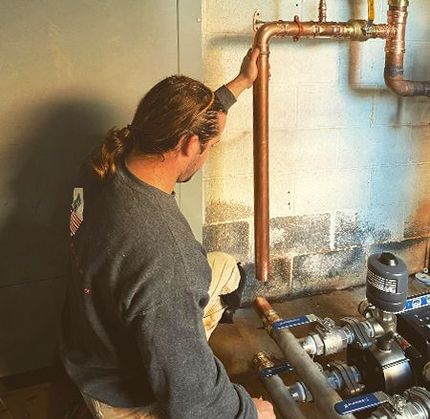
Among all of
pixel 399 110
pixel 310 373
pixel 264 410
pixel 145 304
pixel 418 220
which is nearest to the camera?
pixel 145 304

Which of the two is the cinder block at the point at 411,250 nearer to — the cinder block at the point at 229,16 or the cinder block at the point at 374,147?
the cinder block at the point at 374,147

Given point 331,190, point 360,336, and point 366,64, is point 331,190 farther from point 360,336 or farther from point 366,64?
point 360,336

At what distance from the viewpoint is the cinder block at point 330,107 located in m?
1.84

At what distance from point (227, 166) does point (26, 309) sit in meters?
0.85

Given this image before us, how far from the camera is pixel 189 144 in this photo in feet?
3.46

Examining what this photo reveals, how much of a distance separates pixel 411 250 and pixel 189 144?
5.16ft

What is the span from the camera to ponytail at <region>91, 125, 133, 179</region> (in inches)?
42.2

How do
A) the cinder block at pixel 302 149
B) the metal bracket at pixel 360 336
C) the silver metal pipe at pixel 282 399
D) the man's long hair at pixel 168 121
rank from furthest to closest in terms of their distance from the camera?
the cinder block at pixel 302 149 → the metal bracket at pixel 360 336 → the silver metal pipe at pixel 282 399 → the man's long hair at pixel 168 121

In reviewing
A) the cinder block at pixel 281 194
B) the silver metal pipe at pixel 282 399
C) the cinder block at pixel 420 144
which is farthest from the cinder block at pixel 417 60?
→ the silver metal pipe at pixel 282 399

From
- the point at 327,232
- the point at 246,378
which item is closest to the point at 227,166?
the point at 327,232

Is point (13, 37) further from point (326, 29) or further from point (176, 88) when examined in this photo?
point (326, 29)

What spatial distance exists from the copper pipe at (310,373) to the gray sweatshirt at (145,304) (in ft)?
0.78

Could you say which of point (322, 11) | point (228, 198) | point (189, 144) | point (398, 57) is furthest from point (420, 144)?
point (189, 144)

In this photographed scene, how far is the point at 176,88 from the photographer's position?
3.48ft
